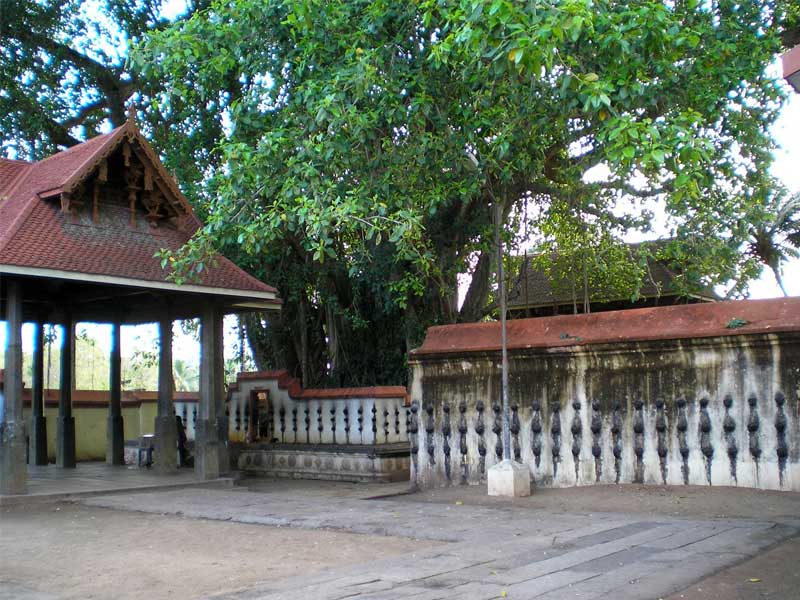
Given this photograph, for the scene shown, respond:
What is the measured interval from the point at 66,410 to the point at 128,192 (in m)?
4.37

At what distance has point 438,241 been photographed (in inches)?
502

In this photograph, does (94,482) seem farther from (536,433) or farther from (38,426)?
(536,433)

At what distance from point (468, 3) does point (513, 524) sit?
434cm

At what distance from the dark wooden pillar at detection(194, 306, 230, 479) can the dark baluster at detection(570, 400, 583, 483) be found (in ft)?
17.1

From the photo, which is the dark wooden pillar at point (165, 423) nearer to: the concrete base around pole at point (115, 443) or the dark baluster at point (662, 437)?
the concrete base around pole at point (115, 443)

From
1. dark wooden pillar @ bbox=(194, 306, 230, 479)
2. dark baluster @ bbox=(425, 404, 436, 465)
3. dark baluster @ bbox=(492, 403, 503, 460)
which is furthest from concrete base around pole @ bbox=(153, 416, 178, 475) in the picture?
dark baluster @ bbox=(492, 403, 503, 460)

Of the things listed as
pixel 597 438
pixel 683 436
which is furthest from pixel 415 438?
pixel 683 436

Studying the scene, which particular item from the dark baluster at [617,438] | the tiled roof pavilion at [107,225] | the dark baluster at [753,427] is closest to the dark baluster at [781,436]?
the dark baluster at [753,427]

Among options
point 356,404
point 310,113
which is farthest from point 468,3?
point 356,404

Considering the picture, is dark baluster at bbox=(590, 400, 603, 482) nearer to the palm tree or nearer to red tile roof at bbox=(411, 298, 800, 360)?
red tile roof at bbox=(411, 298, 800, 360)

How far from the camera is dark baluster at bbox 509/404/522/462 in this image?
348 inches

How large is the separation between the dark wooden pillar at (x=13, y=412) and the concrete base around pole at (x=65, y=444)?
154 inches

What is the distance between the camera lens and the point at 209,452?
11.3m

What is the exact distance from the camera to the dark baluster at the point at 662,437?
7902 mm
